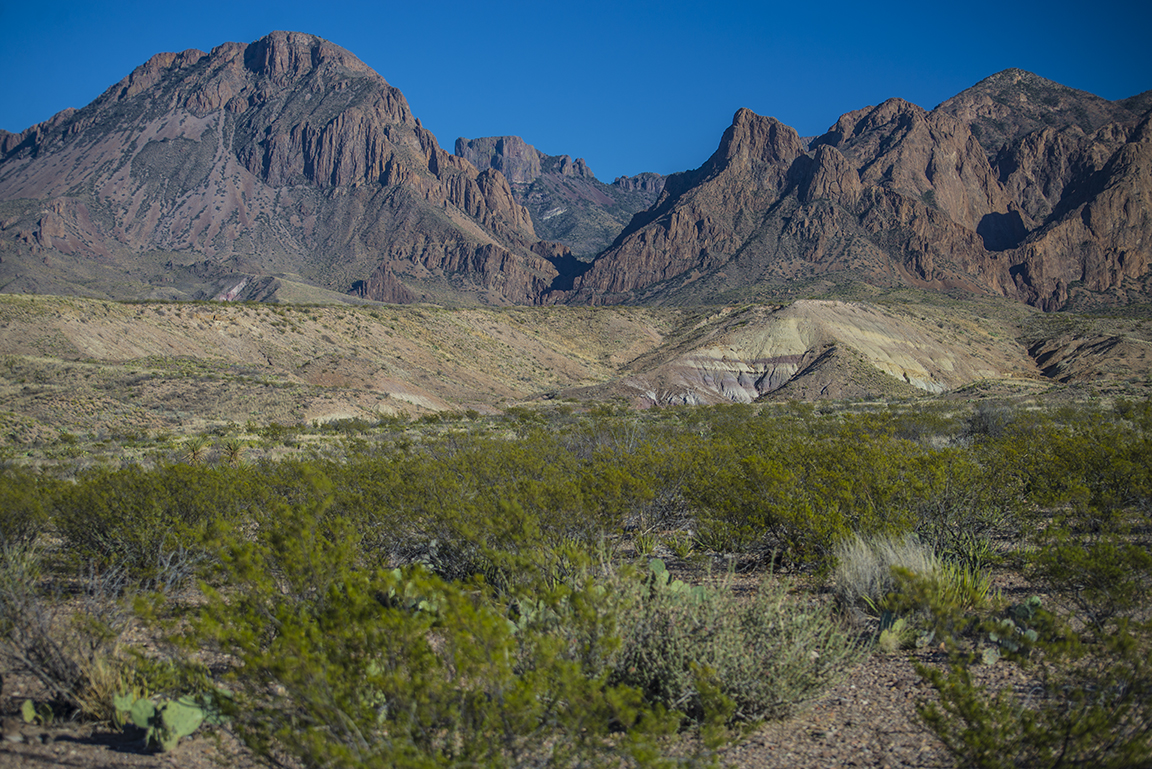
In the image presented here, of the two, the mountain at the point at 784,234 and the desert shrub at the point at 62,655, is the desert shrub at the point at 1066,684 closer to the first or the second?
the desert shrub at the point at 62,655

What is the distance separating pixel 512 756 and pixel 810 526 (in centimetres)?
616

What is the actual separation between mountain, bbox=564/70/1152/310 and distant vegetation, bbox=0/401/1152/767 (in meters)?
132

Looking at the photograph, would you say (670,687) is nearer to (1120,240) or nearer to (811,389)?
(811,389)

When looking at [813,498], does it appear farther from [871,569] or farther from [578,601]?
[578,601]

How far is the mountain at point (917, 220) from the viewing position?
153 metres

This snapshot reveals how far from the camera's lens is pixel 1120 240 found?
513ft

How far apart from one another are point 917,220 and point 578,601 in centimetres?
17982

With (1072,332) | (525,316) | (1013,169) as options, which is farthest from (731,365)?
(1013,169)

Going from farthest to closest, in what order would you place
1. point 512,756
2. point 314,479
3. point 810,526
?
1. point 314,479
2. point 810,526
3. point 512,756

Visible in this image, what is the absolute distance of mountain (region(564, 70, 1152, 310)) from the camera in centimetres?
15288

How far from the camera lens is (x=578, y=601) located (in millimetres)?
5137

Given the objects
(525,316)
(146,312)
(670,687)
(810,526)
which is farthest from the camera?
(525,316)

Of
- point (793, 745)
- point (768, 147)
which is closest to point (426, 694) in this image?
point (793, 745)

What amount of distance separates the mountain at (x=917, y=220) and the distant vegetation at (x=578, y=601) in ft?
432
